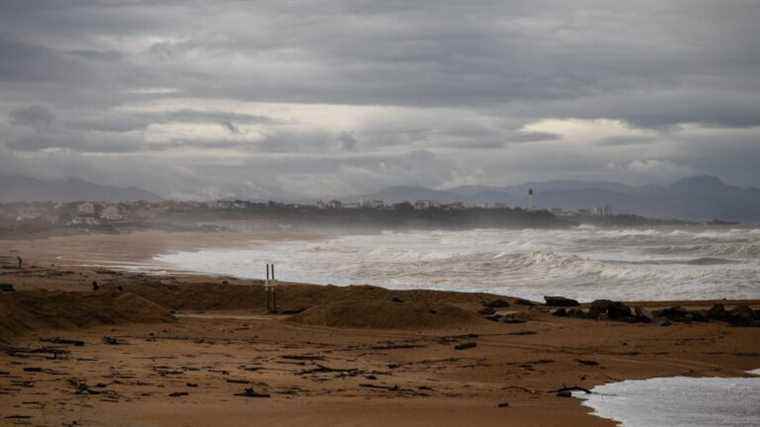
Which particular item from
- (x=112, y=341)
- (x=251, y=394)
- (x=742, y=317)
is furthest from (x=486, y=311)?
(x=251, y=394)

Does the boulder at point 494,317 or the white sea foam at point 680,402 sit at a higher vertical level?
the boulder at point 494,317

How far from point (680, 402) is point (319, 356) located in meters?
6.03

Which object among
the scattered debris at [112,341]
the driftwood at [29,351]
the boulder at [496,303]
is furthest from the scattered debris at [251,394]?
the boulder at [496,303]

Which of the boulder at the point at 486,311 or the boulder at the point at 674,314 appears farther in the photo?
the boulder at the point at 486,311

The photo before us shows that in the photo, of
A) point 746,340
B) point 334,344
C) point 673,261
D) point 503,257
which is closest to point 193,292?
point 334,344

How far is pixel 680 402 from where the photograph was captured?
12.9 meters

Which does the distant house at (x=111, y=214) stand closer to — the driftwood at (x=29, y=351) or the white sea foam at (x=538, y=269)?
the white sea foam at (x=538, y=269)

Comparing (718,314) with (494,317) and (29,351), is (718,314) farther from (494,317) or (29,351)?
(29,351)

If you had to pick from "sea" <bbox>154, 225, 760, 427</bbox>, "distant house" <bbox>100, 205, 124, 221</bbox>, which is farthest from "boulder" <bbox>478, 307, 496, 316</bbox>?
"distant house" <bbox>100, 205, 124, 221</bbox>

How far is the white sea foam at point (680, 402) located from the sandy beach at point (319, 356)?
49cm

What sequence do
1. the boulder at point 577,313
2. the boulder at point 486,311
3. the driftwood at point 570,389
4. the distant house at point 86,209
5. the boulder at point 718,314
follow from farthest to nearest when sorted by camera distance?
the distant house at point 86,209
the boulder at point 486,311
the boulder at point 577,313
the boulder at point 718,314
the driftwood at point 570,389

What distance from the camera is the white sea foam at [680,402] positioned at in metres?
11.6

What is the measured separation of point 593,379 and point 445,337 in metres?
5.21

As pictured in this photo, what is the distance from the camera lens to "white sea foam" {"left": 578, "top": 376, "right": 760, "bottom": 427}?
1155 cm
